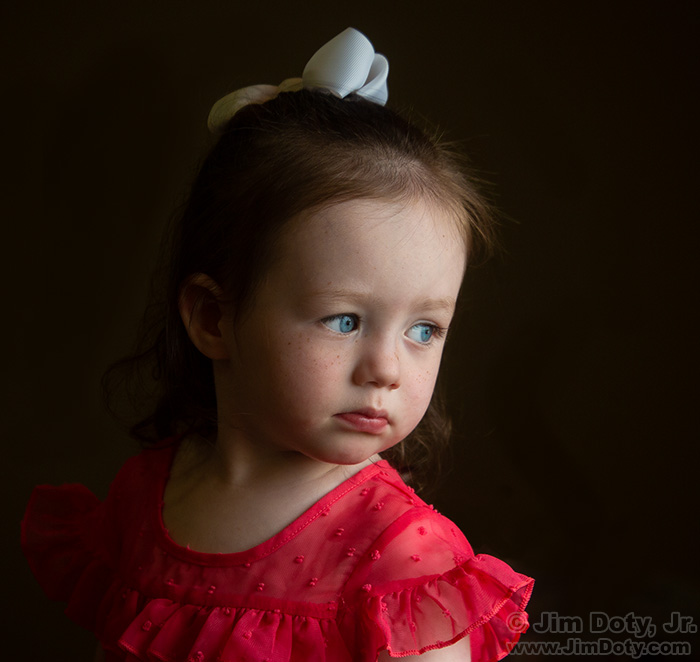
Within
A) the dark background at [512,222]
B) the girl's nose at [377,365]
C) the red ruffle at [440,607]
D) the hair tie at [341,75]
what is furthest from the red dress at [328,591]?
the dark background at [512,222]

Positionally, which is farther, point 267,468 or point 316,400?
point 267,468

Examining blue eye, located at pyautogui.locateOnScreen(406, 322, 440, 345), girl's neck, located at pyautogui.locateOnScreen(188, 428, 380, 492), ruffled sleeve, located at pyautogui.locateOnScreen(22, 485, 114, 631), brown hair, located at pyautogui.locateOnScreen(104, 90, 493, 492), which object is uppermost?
brown hair, located at pyautogui.locateOnScreen(104, 90, 493, 492)

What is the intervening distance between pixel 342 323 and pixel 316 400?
80 mm

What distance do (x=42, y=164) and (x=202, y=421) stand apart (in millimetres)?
816

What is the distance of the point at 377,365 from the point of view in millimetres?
838

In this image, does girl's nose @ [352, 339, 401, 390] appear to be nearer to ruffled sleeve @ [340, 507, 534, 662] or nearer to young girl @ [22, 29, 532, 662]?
young girl @ [22, 29, 532, 662]

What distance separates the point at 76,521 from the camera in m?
1.17

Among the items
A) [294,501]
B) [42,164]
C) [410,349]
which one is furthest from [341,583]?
[42,164]

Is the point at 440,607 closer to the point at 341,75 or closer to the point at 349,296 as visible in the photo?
the point at 349,296

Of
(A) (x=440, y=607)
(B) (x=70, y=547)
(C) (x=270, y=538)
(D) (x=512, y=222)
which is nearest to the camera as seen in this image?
(A) (x=440, y=607)

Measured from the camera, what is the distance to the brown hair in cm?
88

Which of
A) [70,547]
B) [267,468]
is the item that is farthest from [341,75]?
[70,547]

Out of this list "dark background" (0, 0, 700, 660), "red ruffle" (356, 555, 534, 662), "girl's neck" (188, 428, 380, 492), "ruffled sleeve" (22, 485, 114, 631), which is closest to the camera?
"red ruffle" (356, 555, 534, 662)

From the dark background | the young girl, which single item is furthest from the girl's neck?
the dark background
